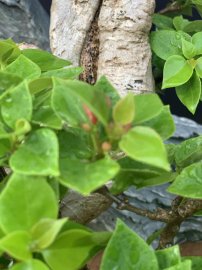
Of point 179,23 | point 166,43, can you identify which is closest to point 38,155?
point 166,43

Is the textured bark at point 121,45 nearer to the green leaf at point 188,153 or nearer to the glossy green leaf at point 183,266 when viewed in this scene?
the green leaf at point 188,153

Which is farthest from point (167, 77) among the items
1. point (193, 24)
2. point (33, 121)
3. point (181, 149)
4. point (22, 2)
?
point (22, 2)

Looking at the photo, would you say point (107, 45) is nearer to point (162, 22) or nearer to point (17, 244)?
point (162, 22)

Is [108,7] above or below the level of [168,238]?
above

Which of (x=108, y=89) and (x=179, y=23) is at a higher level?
(x=108, y=89)

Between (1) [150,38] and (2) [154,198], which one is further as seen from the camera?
(2) [154,198]

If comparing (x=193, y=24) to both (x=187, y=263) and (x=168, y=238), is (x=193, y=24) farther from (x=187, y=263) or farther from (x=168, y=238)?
(x=187, y=263)
